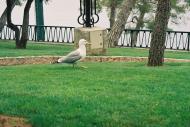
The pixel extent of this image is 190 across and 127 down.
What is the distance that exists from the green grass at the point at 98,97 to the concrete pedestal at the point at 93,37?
4364 mm

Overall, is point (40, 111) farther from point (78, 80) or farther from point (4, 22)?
point (4, 22)

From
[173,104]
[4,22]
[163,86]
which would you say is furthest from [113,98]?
[4,22]

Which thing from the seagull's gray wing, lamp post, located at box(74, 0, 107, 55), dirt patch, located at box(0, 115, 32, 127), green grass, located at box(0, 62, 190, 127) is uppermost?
lamp post, located at box(74, 0, 107, 55)

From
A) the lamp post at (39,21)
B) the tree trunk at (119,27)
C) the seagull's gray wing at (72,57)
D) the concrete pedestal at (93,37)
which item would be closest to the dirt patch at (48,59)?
the concrete pedestal at (93,37)

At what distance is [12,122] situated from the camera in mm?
6715

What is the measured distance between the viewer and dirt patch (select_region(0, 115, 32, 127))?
6.63 meters

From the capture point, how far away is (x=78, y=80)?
1018 centimetres

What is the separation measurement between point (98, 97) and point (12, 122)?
6.34 feet

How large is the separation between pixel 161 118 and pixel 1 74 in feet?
17.3

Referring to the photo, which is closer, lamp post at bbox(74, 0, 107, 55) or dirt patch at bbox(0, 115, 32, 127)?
dirt patch at bbox(0, 115, 32, 127)

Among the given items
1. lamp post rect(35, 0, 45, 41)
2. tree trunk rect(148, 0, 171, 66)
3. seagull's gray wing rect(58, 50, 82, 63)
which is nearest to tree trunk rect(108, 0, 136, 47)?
lamp post rect(35, 0, 45, 41)

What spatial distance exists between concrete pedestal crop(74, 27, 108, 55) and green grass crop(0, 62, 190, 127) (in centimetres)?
436

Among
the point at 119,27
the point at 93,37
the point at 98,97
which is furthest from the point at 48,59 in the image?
the point at 119,27

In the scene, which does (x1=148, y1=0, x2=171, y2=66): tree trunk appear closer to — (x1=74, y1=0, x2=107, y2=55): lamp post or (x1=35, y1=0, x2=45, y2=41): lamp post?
(x1=74, y1=0, x2=107, y2=55): lamp post
